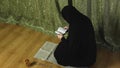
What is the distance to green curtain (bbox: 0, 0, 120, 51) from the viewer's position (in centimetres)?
231

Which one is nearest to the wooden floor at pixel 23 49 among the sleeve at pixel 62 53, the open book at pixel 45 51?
the open book at pixel 45 51

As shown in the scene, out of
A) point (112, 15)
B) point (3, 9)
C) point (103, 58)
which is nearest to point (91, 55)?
point (103, 58)

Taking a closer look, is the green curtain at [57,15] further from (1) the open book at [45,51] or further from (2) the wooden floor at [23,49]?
(1) the open book at [45,51]

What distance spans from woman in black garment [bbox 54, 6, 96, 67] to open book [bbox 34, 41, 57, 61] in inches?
14.0

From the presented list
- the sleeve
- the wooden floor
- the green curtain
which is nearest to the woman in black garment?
the sleeve

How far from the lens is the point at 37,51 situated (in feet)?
8.18

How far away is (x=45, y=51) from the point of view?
98.0 inches

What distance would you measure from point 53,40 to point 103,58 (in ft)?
2.15

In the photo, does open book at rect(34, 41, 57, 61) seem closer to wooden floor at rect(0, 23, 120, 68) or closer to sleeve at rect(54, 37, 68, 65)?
wooden floor at rect(0, 23, 120, 68)

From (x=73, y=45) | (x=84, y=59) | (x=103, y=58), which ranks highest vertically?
(x=73, y=45)

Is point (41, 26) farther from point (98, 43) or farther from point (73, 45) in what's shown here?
point (73, 45)

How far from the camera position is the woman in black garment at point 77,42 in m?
1.88

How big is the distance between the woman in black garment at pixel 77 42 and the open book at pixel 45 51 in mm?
356

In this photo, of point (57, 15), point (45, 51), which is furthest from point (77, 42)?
point (57, 15)
